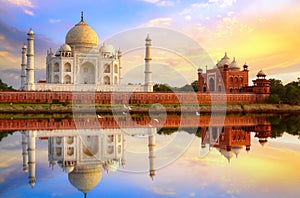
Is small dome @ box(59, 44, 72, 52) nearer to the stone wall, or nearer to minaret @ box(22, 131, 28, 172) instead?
the stone wall

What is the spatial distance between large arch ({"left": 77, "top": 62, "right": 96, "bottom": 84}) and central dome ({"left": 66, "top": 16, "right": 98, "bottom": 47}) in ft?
6.17

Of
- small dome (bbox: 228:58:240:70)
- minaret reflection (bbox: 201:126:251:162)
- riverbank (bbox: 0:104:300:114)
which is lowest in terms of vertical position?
minaret reflection (bbox: 201:126:251:162)

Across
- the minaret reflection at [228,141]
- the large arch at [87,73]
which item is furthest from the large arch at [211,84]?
the minaret reflection at [228,141]

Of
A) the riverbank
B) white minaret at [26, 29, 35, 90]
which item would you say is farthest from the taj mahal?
the riverbank

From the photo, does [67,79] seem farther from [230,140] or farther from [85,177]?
[85,177]

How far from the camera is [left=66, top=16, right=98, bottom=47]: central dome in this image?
33906mm

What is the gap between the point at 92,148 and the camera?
990 centimetres

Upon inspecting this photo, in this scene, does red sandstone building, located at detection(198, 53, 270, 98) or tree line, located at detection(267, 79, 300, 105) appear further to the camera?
red sandstone building, located at detection(198, 53, 270, 98)

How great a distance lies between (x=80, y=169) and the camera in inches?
286

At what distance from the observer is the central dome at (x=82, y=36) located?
111ft

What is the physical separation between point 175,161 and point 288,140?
5555mm

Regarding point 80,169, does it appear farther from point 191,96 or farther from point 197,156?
point 191,96

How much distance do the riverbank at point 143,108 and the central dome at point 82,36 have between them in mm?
8907

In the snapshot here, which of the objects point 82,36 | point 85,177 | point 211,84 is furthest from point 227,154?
point 211,84
